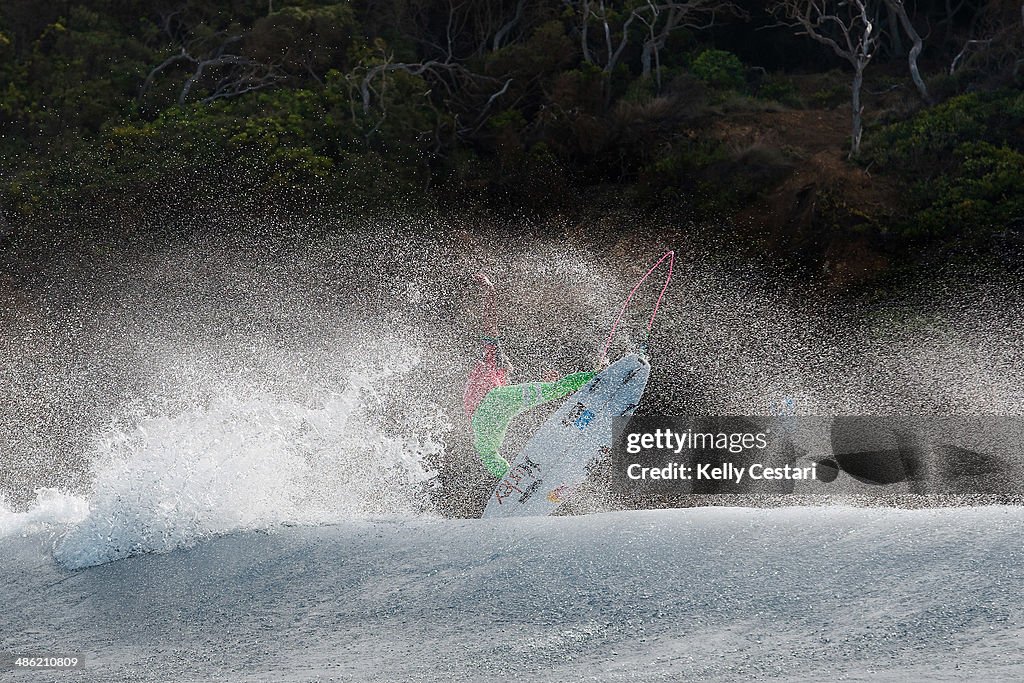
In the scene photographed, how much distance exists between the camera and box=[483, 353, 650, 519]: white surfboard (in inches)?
420

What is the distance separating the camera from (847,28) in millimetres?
25672

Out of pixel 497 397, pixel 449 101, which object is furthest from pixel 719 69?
pixel 497 397

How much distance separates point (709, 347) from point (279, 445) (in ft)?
28.0

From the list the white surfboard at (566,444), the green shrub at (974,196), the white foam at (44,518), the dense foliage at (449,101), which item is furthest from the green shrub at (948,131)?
the white foam at (44,518)

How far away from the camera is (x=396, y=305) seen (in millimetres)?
20422

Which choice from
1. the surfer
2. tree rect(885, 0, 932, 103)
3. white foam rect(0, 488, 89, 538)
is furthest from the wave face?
tree rect(885, 0, 932, 103)

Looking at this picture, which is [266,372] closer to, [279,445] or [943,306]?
[279,445]

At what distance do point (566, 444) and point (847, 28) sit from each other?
18225 mm

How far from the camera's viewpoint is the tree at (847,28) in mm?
20844

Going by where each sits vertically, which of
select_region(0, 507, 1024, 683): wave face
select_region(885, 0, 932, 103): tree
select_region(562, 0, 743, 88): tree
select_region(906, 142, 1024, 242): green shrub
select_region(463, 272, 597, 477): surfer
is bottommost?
select_region(0, 507, 1024, 683): wave face

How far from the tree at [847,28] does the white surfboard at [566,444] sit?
11.8 m

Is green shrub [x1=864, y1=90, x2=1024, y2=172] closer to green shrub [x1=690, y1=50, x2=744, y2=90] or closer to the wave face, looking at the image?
green shrub [x1=690, y1=50, x2=744, y2=90]

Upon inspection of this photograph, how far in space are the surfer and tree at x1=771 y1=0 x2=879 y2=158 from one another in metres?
11.8

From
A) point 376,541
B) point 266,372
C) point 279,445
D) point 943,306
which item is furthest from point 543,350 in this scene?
point 376,541
